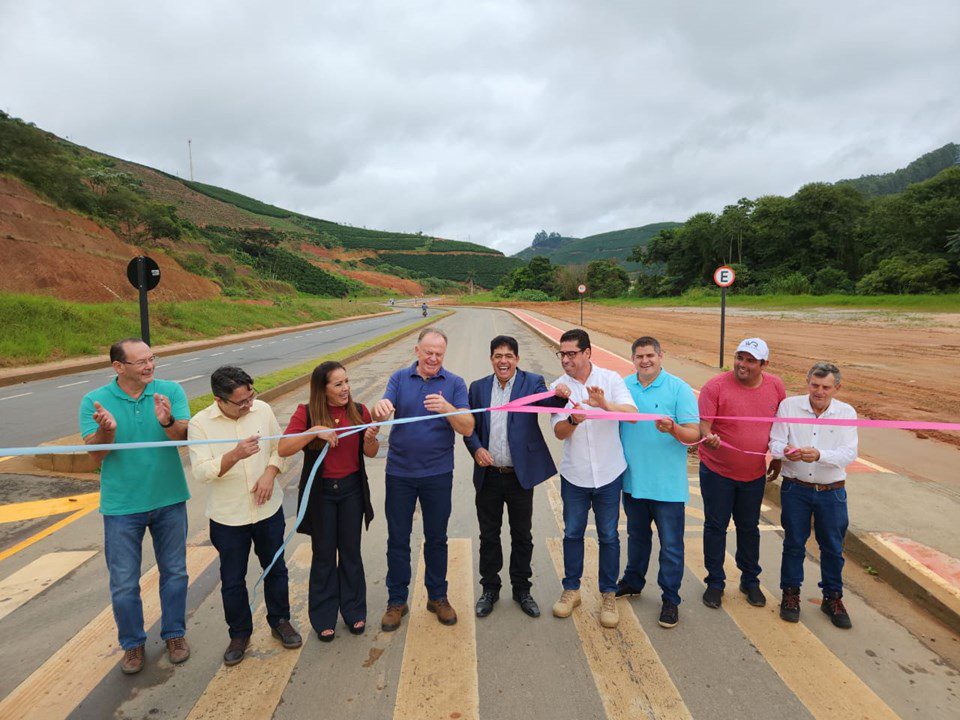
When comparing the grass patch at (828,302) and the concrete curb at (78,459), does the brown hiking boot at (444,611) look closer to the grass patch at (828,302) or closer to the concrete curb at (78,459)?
the concrete curb at (78,459)

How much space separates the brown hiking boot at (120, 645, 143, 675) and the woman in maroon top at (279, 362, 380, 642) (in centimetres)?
94

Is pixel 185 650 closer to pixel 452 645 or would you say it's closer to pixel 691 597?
pixel 452 645

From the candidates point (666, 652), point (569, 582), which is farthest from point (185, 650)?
point (666, 652)

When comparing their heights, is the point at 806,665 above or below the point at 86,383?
below

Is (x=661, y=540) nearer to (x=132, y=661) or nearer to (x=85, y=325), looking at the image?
(x=132, y=661)

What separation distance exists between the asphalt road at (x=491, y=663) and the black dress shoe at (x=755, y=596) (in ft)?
0.19

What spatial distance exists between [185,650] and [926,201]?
59455 mm

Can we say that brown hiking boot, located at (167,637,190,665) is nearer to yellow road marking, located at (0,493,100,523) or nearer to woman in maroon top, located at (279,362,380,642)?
woman in maroon top, located at (279,362,380,642)

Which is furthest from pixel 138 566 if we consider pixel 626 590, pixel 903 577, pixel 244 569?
pixel 903 577

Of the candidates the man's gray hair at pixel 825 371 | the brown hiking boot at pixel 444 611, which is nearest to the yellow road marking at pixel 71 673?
the brown hiking boot at pixel 444 611

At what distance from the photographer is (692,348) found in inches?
803

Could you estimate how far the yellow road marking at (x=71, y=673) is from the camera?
2641 millimetres

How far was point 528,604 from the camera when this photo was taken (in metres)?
3.47

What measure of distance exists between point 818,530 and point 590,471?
157cm
